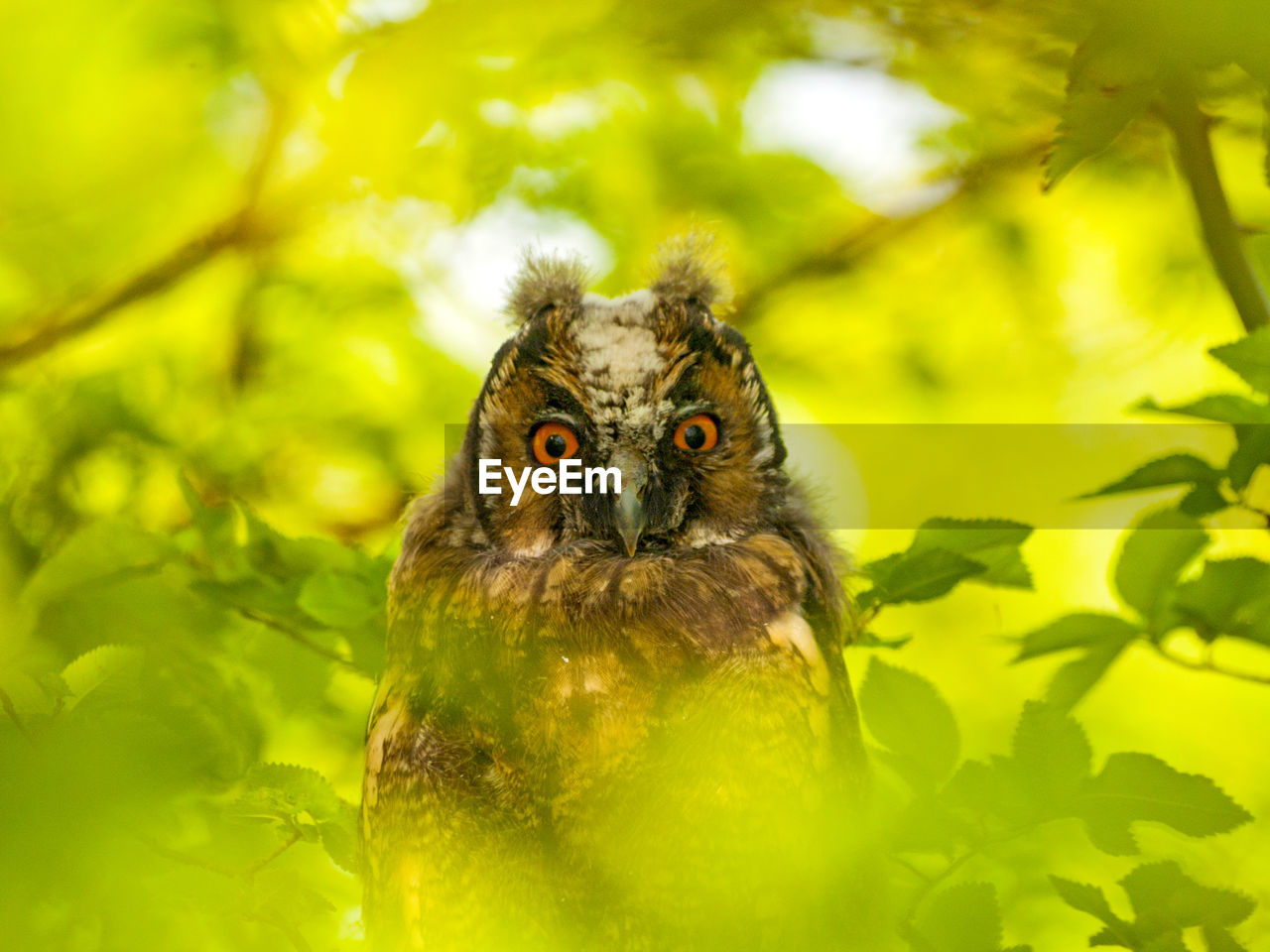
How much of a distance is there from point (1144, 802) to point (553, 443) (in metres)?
0.56

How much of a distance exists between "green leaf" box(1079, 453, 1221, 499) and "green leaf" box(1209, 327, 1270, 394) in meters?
0.06

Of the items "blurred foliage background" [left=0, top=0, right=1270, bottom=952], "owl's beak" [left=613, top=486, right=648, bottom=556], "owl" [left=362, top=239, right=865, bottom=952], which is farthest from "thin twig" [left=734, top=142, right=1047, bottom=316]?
"owl's beak" [left=613, top=486, right=648, bottom=556]

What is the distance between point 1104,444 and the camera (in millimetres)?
1270

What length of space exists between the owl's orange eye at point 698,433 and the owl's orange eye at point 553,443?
10 centimetres

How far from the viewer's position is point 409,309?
4.38ft

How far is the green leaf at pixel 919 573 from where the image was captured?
688mm

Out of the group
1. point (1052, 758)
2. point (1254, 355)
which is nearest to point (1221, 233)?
point (1254, 355)

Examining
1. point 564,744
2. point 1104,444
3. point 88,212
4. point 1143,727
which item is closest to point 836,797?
point 564,744

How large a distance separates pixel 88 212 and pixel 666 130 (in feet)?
2.37

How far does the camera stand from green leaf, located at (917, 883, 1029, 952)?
0.53 m

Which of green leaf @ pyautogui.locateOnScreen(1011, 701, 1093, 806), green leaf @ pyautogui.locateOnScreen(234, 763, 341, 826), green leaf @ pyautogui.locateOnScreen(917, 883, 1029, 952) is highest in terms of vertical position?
green leaf @ pyautogui.locateOnScreen(1011, 701, 1093, 806)

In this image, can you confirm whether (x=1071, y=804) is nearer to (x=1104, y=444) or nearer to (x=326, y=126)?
(x=1104, y=444)

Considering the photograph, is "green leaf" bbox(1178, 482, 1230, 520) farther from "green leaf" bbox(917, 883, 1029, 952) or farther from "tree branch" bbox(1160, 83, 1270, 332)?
"green leaf" bbox(917, 883, 1029, 952)

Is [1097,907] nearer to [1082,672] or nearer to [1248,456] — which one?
[1082,672]
